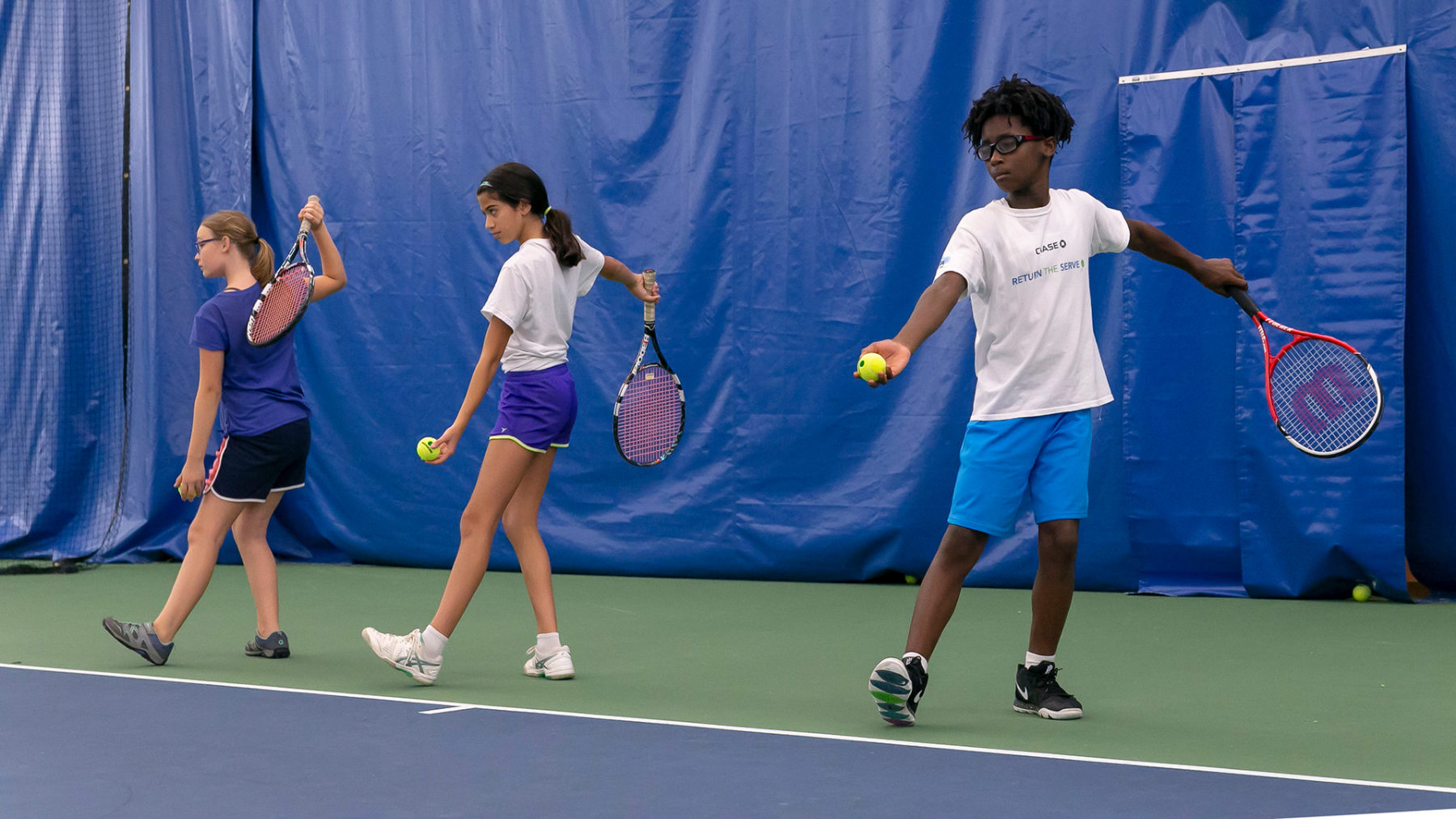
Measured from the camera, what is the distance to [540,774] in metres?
2.93

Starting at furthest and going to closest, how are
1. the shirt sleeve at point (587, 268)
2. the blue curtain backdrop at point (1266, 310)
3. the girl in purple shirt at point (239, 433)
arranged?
the blue curtain backdrop at point (1266, 310)
the girl in purple shirt at point (239, 433)
the shirt sleeve at point (587, 268)

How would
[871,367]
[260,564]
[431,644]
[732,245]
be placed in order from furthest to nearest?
1. [732,245]
2. [260,564]
3. [431,644]
4. [871,367]

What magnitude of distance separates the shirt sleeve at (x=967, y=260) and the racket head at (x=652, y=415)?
123cm

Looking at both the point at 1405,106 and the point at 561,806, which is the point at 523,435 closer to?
the point at 561,806

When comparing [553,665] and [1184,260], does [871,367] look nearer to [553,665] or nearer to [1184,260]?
[1184,260]

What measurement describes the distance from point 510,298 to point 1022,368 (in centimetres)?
137

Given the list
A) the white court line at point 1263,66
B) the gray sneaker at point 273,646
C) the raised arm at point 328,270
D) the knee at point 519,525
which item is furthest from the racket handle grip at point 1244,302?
the gray sneaker at point 273,646

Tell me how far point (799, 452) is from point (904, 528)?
56 cm

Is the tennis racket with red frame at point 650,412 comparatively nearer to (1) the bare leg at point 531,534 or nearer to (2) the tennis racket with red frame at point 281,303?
(1) the bare leg at point 531,534

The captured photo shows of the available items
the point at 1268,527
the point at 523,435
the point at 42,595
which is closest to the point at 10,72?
the point at 42,595

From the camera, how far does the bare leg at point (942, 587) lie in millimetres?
3406

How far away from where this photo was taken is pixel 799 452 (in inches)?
249

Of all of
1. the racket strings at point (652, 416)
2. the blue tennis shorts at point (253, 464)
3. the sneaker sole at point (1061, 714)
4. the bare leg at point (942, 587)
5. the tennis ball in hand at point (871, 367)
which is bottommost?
the sneaker sole at point (1061, 714)

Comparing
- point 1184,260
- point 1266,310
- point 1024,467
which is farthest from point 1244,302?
point 1266,310
